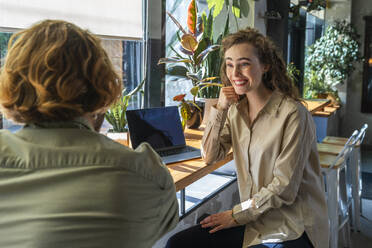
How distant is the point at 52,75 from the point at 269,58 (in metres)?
1.30

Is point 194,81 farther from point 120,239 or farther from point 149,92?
point 120,239

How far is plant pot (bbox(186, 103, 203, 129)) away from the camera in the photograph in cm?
272

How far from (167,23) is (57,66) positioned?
244cm

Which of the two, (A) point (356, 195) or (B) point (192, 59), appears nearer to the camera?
(B) point (192, 59)

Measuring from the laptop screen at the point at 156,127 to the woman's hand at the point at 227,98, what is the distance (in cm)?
34

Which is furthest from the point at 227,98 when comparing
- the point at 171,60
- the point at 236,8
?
the point at 236,8

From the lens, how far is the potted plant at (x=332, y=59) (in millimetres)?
6602

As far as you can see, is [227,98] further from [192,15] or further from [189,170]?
[192,15]

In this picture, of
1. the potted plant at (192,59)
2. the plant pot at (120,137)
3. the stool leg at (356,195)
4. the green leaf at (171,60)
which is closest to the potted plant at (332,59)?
the stool leg at (356,195)

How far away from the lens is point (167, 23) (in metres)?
3.07

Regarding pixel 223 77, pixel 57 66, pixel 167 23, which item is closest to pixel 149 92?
pixel 167 23

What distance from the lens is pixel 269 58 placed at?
182 cm

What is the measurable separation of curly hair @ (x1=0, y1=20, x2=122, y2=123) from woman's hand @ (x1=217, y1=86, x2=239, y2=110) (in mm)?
1123

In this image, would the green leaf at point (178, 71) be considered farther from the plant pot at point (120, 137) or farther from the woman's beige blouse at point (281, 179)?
the woman's beige blouse at point (281, 179)
